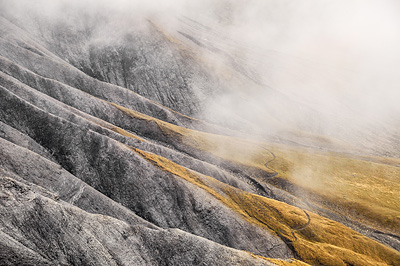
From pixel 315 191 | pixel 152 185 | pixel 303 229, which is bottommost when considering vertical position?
pixel 315 191

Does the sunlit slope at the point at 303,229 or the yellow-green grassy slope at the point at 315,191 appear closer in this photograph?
the sunlit slope at the point at 303,229

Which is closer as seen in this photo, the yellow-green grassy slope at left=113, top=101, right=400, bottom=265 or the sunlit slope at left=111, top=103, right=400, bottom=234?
the yellow-green grassy slope at left=113, top=101, right=400, bottom=265

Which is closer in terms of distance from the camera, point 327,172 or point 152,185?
point 152,185

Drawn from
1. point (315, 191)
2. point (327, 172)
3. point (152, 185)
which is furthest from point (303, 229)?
point (327, 172)

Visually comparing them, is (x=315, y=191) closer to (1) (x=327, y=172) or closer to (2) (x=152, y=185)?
(1) (x=327, y=172)

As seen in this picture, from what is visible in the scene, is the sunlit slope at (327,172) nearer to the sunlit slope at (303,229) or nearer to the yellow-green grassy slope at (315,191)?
the yellow-green grassy slope at (315,191)

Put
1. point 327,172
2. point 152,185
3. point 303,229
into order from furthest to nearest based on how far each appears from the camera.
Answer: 1. point 327,172
2. point 303,229
3. point 152,185

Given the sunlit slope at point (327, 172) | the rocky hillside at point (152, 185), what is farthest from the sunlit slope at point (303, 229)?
the sunlit slope at point (327, 172)

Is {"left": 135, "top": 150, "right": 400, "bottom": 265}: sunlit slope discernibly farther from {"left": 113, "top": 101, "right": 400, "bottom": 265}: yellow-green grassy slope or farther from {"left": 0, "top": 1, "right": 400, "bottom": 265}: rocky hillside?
{"left": 0, "top": 1, "right": 400, "bottom": 265}: rocky hillside

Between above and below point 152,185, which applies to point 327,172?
below

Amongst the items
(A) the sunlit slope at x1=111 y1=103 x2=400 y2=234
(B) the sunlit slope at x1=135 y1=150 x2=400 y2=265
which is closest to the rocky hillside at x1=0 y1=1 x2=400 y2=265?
(B) the sunlit slope at x1=135 y1=150 x2=400 y2=265
